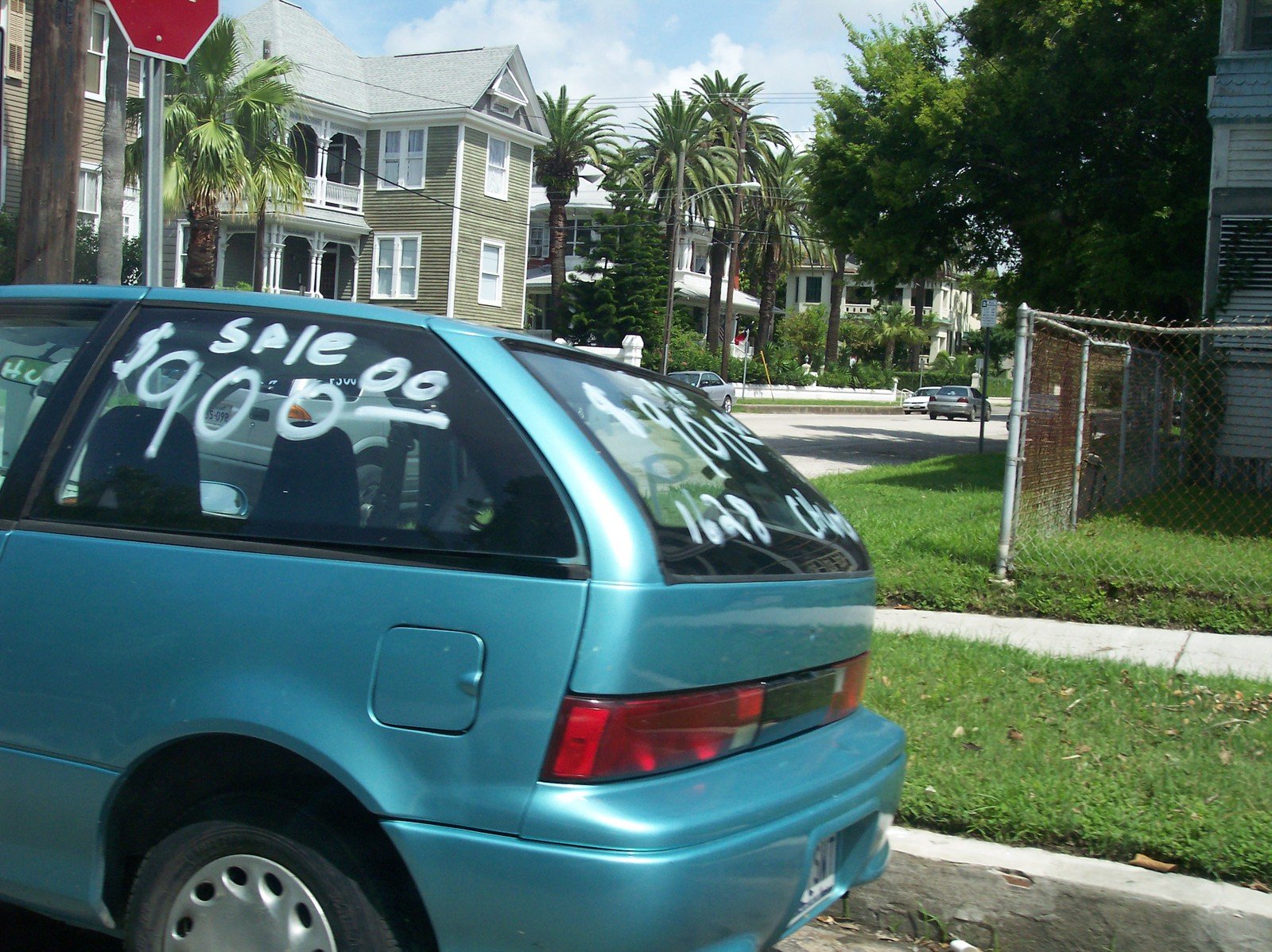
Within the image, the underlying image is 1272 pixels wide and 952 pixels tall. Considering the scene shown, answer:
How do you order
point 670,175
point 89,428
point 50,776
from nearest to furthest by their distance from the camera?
point 50,776
point 89,428
point 670,175

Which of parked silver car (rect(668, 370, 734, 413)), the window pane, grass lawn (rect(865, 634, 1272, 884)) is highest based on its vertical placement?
the window pane

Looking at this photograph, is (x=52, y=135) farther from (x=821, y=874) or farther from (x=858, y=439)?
(x=858, y=439)

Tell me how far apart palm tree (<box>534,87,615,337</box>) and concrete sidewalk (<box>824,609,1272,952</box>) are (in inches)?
1662

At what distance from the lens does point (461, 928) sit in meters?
2.38

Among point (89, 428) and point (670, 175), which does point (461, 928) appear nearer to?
point (89, 428)

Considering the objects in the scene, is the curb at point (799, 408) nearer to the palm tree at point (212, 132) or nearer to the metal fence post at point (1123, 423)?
the palm tree at point (212, 132)

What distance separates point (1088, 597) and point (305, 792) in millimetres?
6332

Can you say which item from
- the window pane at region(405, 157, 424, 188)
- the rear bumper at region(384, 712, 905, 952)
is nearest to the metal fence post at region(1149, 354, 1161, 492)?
the rear bumper at region(384, 712, 905, 952)

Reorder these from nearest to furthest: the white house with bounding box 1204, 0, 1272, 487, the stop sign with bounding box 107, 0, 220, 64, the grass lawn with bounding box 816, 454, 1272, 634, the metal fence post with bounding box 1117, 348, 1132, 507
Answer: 1. the stop sign with bounding box 107, 0, 220, 64
2. the grass lawn with bounding box 816, 454, 1272, 634
3. the metal fence post with bounding box 1117, 348, 1132, 507
4. the white house with bounding box 1204, 0, 1272, 487

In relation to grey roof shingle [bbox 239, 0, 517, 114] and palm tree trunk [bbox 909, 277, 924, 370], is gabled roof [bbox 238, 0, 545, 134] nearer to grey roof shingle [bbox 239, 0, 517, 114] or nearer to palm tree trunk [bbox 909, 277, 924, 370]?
grey roof shingle [bbox 239, 0, 517, 114]

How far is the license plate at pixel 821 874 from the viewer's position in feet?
9.12

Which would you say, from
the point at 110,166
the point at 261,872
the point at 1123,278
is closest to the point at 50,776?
the point at 261,872

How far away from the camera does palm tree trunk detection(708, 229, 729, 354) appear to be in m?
47.7

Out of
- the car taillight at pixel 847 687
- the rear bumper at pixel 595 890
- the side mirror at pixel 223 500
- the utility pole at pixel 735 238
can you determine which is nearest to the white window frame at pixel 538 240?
the utility pole at pixel 735 238
